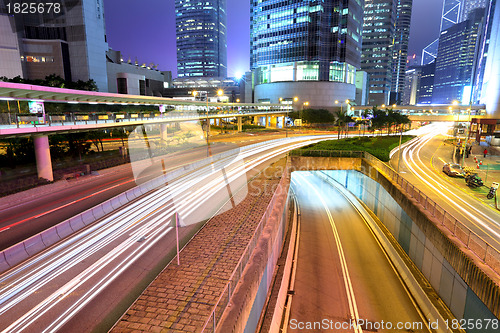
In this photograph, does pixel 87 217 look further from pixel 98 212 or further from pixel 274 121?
pixel 274 121

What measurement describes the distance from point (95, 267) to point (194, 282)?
4920 millimetres

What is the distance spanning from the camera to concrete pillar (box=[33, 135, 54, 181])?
25.7m

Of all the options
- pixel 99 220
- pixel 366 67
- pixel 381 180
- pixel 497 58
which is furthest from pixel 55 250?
pixel 366 67

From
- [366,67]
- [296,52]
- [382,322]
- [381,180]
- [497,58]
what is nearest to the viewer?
[382,322]

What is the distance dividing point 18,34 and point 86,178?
75717 mm

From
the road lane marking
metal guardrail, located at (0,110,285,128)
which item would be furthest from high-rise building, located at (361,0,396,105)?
the road lane marking

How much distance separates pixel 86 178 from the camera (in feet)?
90.5

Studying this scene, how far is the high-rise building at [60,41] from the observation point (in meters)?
75.8

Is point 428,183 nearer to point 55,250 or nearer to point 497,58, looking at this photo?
point 55,250

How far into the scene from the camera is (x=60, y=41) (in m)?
77.2

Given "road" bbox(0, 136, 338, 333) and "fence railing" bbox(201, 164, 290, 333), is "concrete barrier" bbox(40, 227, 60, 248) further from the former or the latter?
"fence railing" bbox(201, 164, 290, 333)

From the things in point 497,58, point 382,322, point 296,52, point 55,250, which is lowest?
point 382,322

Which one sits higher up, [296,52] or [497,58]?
[296,52]

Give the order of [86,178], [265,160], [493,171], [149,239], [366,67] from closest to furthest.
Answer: [149,239]
[86,178]
[493,171]
[265,160]
[366,67]
